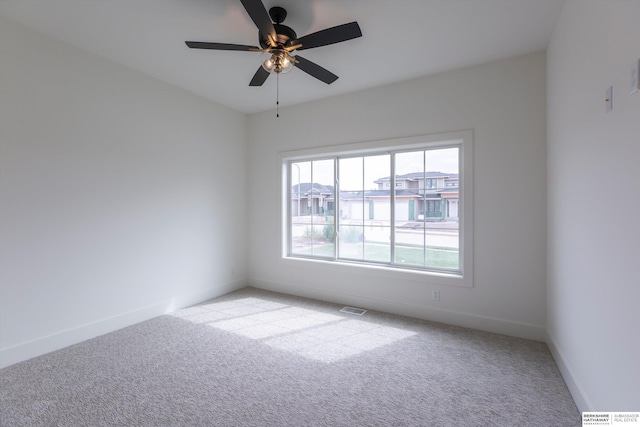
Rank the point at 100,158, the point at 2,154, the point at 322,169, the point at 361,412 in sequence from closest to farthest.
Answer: the point at 361,412 → the point at 2,154 → the point at 100,158 → the point at 322,169

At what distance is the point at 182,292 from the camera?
379cm

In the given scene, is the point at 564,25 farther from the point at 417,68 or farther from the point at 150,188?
the point at 150,188

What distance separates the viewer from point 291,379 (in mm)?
2211

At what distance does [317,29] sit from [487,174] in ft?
7.11

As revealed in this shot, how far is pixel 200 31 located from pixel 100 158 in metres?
1.65

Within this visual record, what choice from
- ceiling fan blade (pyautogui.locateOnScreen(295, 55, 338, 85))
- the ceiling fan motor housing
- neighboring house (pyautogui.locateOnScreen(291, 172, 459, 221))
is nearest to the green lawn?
neighboring house (pyautogui.locateOnScreen(291, 172, 459, 221))

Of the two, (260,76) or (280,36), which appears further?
(260,76)

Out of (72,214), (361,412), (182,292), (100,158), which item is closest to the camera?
(361,412)

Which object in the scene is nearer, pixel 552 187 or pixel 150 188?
pixel 552 187

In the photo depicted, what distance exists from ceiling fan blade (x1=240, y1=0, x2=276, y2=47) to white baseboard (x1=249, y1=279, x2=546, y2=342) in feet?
9.88

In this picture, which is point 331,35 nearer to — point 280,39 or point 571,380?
point 280,39

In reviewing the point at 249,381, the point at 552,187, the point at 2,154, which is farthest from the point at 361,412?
the point at 2,154

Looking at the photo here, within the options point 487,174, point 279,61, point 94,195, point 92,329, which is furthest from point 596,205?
point 92,329
